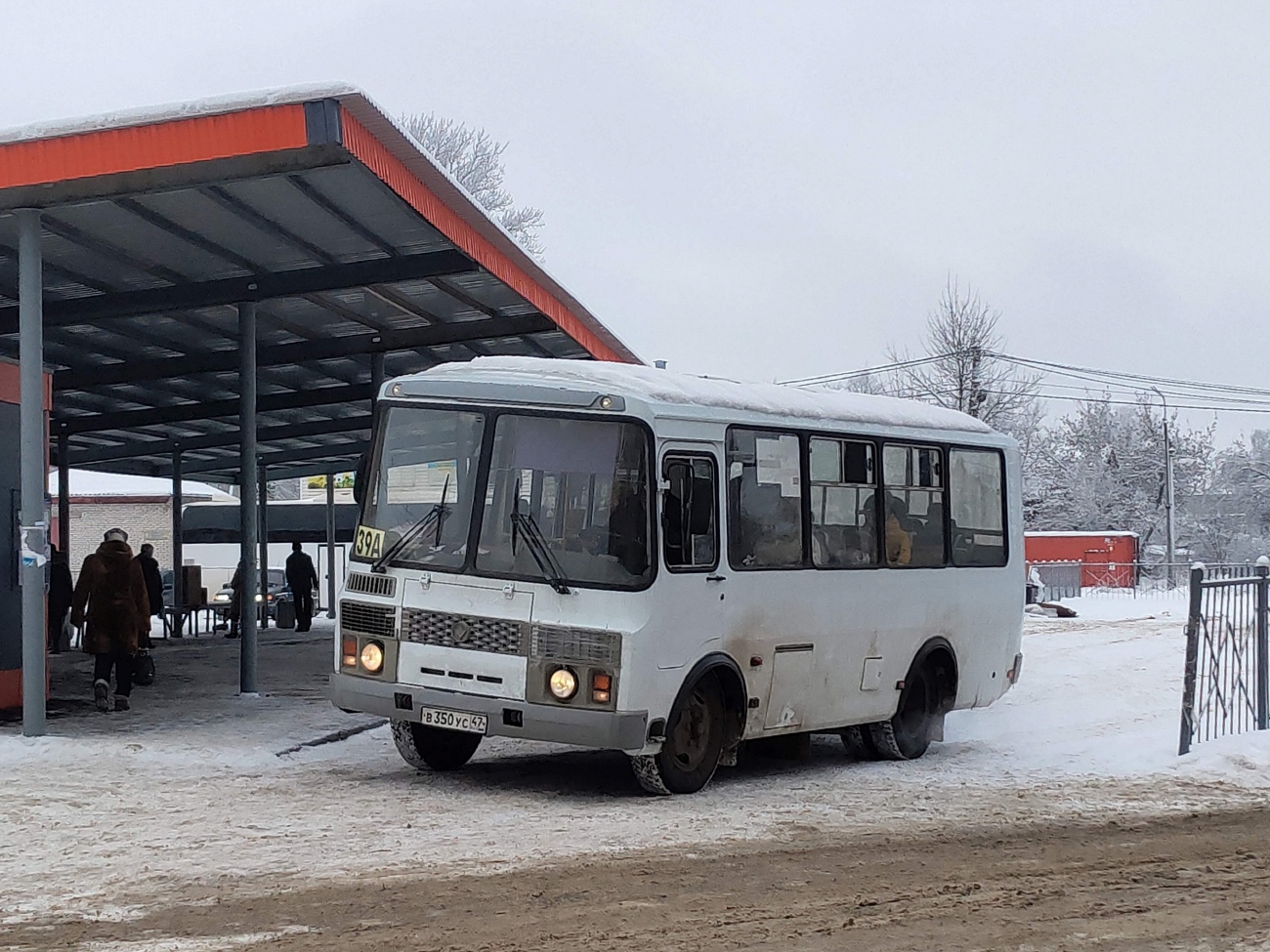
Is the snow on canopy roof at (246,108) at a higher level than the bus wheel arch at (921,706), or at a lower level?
higher

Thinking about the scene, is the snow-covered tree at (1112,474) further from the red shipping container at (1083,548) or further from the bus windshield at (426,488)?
the bus windshield at (426,488)

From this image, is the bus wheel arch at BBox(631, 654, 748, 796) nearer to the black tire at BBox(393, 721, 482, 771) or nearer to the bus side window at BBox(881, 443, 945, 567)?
the black tire at BBox(393, 721, 482, 771)

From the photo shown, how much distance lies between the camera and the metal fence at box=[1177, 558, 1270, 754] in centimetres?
1309

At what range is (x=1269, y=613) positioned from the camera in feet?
46.4

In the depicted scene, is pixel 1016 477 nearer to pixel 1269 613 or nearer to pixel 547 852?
pixel 1269 613

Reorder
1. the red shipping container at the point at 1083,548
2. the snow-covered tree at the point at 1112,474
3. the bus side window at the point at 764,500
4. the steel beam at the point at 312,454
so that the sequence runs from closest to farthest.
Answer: the bus side window at the point at 764,500 < the steel beam at the point at 312,454 < the red shipping container at the point at 1083,548 < the snow-covered tree at the point at 1112,474

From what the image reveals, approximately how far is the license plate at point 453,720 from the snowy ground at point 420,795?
1.54 feet

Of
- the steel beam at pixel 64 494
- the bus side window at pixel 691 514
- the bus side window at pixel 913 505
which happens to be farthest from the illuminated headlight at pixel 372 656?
the steel beam at pixel 64 494

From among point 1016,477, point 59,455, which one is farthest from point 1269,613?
point 59,455

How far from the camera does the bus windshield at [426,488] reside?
1075 cm

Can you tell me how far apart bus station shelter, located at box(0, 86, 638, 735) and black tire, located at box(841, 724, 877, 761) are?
562 centimetres

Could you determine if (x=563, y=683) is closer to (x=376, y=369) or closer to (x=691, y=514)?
(x=691, y=514)

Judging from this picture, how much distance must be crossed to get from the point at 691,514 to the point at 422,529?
178 cm

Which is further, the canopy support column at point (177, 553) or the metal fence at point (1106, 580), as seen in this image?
the metal fence at point (1106, 580)
